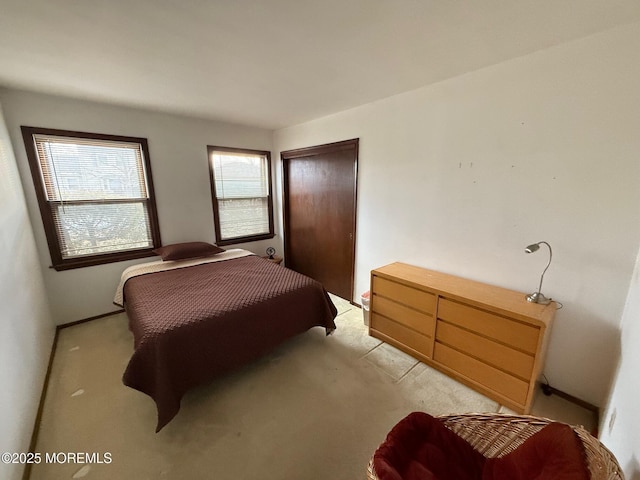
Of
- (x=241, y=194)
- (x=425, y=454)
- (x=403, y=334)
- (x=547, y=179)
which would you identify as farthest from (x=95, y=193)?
(x=547, y=179)

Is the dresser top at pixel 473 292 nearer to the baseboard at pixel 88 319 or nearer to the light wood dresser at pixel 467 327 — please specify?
the light wood dresser at pixel 467 327

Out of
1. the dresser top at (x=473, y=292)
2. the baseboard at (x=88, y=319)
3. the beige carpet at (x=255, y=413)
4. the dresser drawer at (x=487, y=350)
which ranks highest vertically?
the dresser top at (x=473, y=292)

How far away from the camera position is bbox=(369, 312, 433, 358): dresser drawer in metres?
2.08

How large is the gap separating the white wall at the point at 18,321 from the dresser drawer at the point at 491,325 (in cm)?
253

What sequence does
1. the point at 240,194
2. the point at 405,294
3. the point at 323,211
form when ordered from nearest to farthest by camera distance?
the point at 405,294 < the point at 323,211 < the point at 240,194

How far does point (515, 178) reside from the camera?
5.90 ft

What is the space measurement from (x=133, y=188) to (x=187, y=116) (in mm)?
1089

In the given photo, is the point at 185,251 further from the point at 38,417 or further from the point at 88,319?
the point at 38,417

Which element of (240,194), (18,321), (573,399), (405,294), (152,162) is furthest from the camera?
(240,194)

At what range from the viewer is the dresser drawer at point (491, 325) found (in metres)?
1.54

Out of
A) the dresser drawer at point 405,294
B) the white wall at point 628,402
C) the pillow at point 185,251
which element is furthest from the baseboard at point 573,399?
the pillow at point 185,251

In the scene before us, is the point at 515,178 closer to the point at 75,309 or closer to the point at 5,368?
the point at 5,368

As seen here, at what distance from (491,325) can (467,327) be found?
0.52ft

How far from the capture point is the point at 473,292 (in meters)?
1.87
